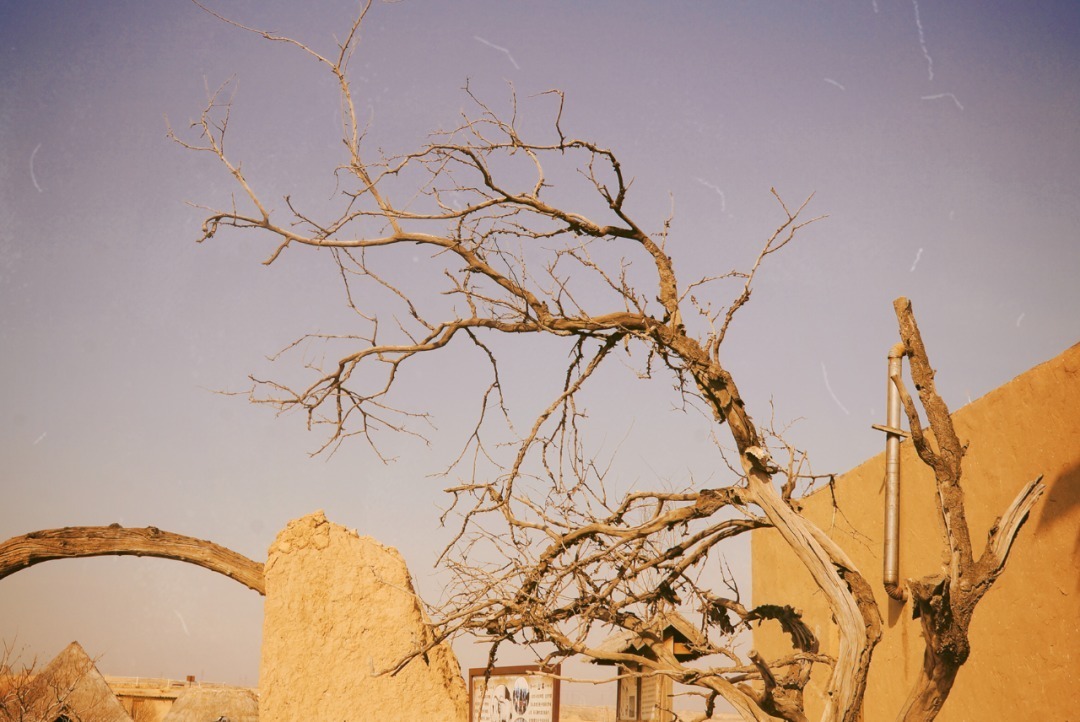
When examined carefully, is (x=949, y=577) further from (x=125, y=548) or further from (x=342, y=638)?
(x=125, y=548)

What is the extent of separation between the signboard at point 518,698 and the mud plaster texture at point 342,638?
0.27m

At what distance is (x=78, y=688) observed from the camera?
53.0 feet

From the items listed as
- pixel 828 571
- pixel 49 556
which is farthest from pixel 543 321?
pixel 49 556

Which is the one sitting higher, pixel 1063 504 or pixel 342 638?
pixel 1063 504

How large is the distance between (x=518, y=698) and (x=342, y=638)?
178cm

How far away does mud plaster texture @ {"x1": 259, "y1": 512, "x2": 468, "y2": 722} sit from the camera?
862 cm

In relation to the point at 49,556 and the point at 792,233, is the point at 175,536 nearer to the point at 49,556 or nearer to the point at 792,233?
the point at 49,556

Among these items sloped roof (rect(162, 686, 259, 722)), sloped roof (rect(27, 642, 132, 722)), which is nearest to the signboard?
sloped roof (rect(27, 642, 132, 722))

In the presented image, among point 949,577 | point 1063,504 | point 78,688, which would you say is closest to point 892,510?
point 1063,504

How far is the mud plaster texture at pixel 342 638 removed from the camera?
8.62m

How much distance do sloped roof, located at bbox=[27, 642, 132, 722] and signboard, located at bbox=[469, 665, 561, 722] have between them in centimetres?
823

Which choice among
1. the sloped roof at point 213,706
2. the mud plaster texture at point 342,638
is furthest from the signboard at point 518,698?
the sloped roof at point 213,706

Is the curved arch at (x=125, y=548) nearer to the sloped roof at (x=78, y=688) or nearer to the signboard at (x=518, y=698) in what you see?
the signboard at (x=518, y=698)

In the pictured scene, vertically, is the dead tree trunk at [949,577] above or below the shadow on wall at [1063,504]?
below
